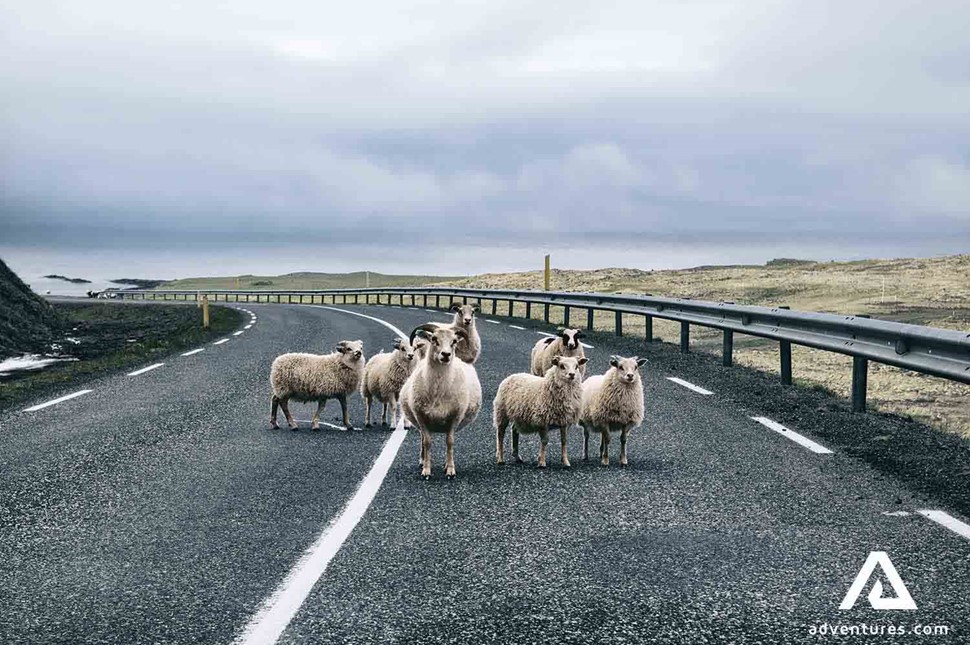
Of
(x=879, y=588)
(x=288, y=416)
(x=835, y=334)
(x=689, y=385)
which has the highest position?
(x=835, y=334)

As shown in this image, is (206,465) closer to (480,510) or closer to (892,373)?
(480,510)

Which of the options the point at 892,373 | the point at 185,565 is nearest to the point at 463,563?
the point at 185,565

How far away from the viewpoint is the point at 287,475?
7.43 meters

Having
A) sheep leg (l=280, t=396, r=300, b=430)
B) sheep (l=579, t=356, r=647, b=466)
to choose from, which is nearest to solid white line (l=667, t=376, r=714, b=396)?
sheep (l=579, t=356, r=647, b=466)

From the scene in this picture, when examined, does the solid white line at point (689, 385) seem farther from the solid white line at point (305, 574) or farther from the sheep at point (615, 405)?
the solid white line at point (305, 574)

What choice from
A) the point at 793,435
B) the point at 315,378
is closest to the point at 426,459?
the point at 315,378

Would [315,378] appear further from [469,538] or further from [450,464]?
[469,538]

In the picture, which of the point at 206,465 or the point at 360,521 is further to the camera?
the point at 206,465

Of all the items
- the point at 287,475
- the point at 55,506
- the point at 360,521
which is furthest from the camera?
the point at 287,475

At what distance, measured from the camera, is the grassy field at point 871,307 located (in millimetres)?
13664

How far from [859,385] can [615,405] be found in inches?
159

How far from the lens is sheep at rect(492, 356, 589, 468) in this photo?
7734 mm

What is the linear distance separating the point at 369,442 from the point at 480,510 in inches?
120

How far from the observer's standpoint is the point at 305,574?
480 cm
